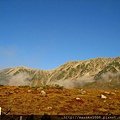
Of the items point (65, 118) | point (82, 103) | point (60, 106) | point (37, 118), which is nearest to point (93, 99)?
point (82, 103)

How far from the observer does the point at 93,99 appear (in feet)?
108

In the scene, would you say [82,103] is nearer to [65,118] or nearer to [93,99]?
[93,99]

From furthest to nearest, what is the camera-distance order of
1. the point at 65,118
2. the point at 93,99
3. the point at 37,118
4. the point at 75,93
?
the point at 75,93, the point at 93,99, the point at 65,118, the point at 37,118

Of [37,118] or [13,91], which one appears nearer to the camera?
[37,118]

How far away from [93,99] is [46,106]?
4.98m

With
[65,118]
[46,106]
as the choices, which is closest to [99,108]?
[46,106]

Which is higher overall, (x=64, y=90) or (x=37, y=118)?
(x=64, y=90)

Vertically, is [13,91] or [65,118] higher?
[13,91]

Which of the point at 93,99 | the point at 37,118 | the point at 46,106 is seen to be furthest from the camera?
the point at 93,99

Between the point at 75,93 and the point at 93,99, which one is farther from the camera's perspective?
the point at 75,93

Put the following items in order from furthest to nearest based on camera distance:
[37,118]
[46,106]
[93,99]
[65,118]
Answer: [93,99] → [46,106] → [65,118] → [37,118]

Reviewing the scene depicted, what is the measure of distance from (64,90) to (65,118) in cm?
1216

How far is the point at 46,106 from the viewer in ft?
101

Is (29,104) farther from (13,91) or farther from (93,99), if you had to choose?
(93,99)
